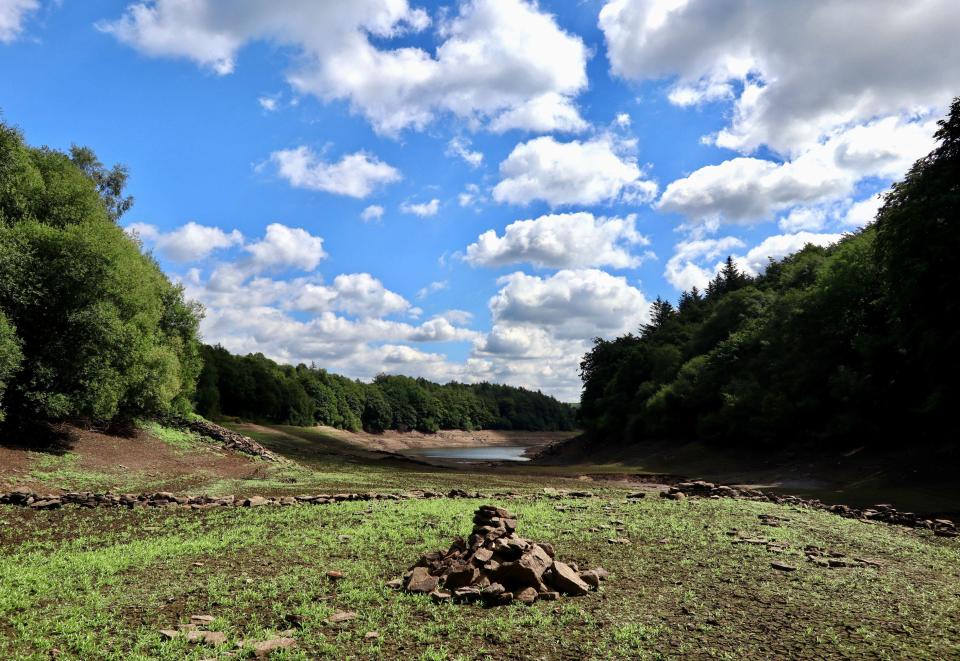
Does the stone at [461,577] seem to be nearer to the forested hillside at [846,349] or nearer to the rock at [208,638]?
the rock at [208,638]

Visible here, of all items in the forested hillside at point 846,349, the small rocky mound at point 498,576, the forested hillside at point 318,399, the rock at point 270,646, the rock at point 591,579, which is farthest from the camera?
the forested hillside at point 318,399

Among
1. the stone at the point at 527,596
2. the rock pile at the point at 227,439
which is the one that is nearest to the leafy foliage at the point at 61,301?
the rock pile at the point at 227,439

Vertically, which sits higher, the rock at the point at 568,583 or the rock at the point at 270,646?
the rock at the point at 568,583

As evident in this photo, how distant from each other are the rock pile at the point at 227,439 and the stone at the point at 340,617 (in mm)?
34164

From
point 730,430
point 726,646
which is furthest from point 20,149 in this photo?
point 730,430

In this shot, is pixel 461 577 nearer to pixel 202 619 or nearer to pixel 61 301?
pixel 202 619

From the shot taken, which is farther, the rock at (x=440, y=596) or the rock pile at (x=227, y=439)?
the rock pile at (x=227, y=439)

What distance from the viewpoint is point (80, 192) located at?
110 ft

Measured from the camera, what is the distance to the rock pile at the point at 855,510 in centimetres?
1636

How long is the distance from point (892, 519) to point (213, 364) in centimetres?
8802

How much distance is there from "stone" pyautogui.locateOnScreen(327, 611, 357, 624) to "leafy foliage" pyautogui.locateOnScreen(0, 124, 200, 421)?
72.9 ft

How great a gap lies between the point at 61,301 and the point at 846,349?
4557 cm

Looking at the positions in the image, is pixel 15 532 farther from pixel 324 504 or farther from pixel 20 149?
pixel 20 149

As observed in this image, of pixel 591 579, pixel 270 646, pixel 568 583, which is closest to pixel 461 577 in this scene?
pixel 568 583
